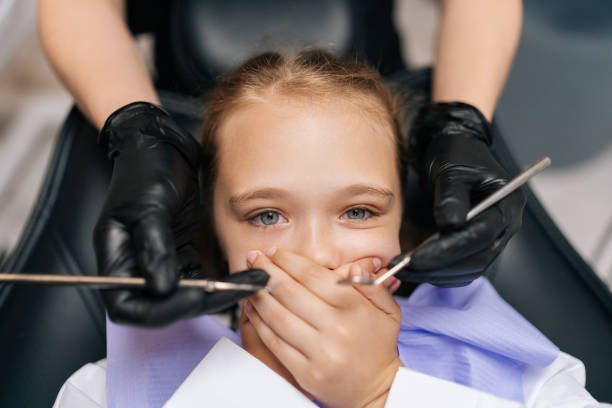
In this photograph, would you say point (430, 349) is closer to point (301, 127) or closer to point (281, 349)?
point (281, 349)

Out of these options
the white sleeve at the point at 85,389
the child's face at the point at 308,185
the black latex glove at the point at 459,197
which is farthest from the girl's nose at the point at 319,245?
the white sleeve at the point at 85,389

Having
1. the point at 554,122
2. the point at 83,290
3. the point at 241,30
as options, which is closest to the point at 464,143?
the point at 241,30

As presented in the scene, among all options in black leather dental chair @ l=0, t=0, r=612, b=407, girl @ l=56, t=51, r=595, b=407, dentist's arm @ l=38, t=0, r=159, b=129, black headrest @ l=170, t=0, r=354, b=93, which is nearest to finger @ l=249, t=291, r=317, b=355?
girl @ l=56, t=51, r=595, b=407

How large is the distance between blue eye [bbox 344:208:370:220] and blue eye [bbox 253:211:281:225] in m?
0.12

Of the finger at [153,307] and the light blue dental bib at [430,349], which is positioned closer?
the finger at [153,307]

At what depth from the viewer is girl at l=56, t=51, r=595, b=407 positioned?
73 cm

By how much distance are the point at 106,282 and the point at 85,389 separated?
13.6 inches

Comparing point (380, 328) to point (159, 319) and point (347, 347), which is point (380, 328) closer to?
point (347, 347)

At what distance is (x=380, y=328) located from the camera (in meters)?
0.77

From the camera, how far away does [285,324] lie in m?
0.73

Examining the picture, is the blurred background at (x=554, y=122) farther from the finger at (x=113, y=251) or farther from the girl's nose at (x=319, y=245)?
the girl's nose at (x=319, y=245)

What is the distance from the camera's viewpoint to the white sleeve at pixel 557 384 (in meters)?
0.80

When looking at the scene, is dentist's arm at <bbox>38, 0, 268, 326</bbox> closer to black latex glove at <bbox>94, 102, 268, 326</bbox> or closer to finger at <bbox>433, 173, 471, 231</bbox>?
black latex glove at <bbox>94, 102, 268, 326</bbox>

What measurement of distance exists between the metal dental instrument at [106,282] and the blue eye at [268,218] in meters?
0.15
